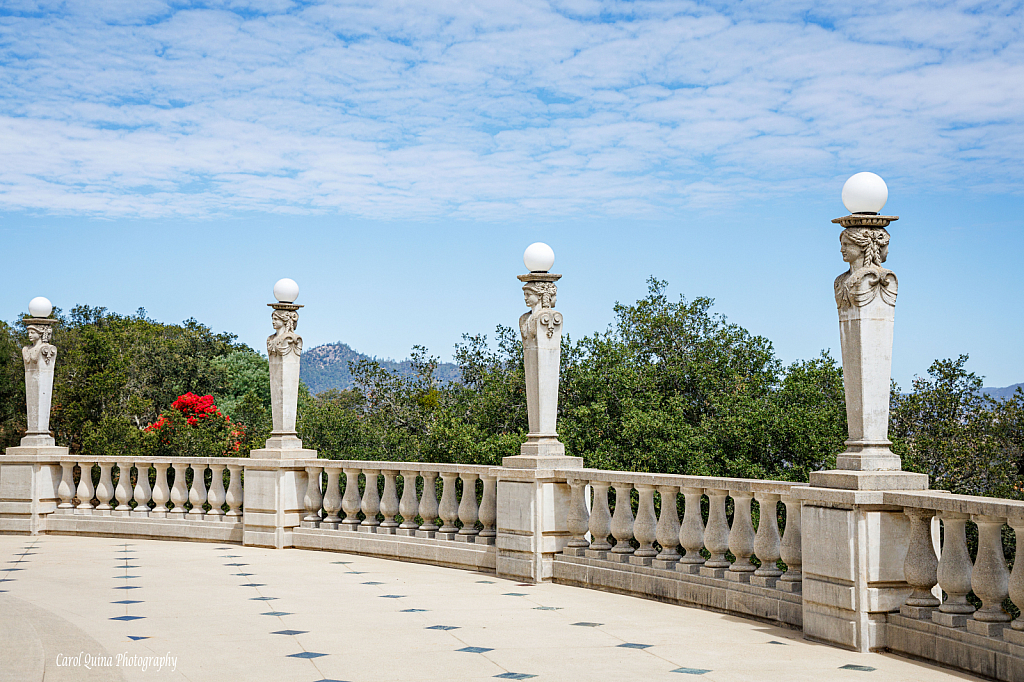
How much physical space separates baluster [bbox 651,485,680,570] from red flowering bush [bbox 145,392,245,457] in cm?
1992

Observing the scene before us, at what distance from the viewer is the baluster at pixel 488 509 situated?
461 inches

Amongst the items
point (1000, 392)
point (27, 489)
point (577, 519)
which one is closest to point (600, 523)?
point (577, 519)

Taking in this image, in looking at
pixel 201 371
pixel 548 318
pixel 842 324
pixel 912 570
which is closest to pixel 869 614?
pixel 912 570

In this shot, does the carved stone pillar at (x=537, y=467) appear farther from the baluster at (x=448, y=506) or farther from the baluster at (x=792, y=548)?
the baluster at (x=792, y=548)

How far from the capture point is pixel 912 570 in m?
7.07

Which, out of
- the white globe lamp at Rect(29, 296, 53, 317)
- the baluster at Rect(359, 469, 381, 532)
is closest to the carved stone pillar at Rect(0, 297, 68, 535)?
the white globe lamp at Rect(29, 296, 53, 317)

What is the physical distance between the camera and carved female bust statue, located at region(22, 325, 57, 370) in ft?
52.9

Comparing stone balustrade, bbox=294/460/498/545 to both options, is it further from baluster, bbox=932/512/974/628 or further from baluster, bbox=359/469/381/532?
baluster, bbox=932/512/974/628

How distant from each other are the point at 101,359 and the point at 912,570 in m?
38.8

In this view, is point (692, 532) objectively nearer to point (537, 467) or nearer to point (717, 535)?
point (717, 535)

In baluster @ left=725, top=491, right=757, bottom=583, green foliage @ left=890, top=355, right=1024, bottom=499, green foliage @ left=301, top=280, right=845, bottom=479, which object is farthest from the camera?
green foliage @ left=301, top=280, right=845, bottom=479

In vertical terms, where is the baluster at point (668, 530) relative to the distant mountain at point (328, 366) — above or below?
below

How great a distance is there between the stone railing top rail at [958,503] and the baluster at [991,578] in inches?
2.5

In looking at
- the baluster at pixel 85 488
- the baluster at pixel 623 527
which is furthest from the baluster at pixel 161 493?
the baluster at pixel 623 527
